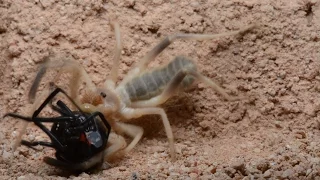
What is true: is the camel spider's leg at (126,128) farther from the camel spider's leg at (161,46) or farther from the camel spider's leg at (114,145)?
the camel spider's leg at (161,46)

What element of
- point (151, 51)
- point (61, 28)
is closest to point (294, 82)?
point (151, 51)

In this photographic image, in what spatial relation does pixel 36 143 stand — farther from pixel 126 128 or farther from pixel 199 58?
pixel 199 58

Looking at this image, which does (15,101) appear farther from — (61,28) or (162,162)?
(162,162)

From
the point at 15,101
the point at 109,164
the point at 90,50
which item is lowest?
the point at 109,164

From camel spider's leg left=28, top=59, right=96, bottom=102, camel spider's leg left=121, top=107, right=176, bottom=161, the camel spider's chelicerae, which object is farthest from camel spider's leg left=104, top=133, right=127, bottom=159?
camel spider's leg left=28, top=59, right=96, bottom=102

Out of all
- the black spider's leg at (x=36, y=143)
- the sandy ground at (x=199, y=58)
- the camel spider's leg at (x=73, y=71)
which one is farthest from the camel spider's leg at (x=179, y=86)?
the black spider's leg at (x=36, y=143)

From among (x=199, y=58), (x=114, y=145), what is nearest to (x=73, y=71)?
(x=114, y=145)

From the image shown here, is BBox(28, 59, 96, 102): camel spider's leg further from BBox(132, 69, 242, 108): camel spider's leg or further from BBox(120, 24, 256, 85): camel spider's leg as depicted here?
BBox(132, 69, 242, 108): camel spider's leg
